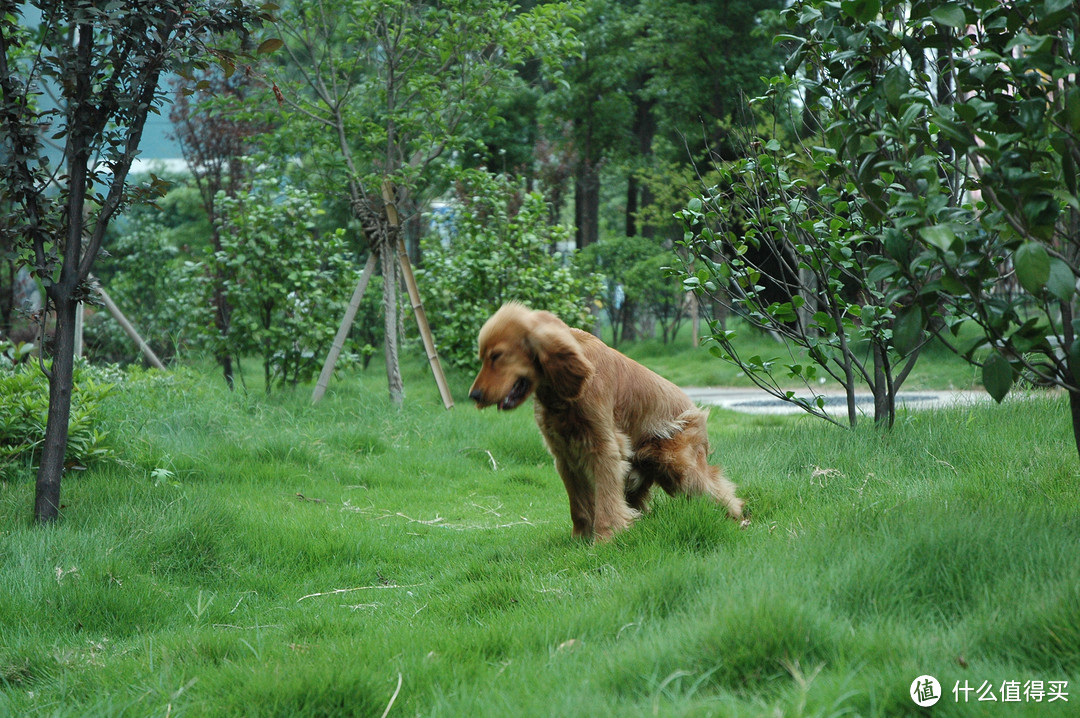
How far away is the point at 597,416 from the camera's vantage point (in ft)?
13.7

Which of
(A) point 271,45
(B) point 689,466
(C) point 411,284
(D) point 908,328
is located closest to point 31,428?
(A) point 271,45

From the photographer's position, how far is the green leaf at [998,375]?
8.08 ft

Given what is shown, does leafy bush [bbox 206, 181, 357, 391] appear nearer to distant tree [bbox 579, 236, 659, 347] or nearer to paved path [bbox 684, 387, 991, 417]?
paved path [bbox 684, 387, 991, 417]

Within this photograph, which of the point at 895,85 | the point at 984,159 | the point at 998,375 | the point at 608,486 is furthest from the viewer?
the point at 608,486

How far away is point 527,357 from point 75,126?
103 inches

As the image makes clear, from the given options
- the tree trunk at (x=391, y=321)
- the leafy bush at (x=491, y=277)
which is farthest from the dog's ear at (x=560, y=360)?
the leafy bush at (x=491, y=277)

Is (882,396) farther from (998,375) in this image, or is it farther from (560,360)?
(998,375)

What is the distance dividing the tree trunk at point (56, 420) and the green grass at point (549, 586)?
6.0 inches

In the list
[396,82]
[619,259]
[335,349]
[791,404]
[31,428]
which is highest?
[396,82]

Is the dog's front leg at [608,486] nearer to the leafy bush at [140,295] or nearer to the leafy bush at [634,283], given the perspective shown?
the leafy bush at [140,295]

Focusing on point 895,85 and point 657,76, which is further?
point 657,76

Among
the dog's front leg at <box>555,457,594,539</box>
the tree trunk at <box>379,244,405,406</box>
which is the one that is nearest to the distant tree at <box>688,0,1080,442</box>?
the dog's front leg at <box>555,457,594,539</box>

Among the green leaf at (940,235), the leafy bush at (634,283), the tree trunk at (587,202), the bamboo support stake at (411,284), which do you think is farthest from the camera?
the tree trunk at (587,202)

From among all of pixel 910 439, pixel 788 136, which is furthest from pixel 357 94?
pixel 788 136
